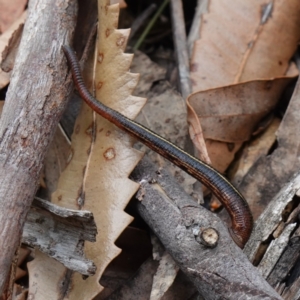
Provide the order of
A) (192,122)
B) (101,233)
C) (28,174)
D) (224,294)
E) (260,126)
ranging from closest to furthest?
(224,294)
(28,174)
(101,233)
(192,122)
(260,126)

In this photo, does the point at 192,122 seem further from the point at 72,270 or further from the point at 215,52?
the point at 72,270

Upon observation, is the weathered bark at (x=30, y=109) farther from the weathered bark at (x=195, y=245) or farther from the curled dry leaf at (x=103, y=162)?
the weathered bark at (x=195, y=245)

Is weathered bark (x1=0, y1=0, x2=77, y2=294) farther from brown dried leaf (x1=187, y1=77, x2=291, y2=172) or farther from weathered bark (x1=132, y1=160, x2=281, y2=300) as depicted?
brown dried leaf (x1=187, y1=77, x2=291, y2=172)

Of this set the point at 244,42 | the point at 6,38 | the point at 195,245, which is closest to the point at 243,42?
the point at 244,42

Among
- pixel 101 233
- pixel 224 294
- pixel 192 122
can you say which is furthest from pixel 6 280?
pixel 192 122

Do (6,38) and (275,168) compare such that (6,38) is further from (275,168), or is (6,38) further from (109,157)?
(275,168)

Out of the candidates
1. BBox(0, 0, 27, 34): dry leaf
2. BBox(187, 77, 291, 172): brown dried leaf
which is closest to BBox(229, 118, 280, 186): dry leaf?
BBox(187, 77, 291, 172): brown dried leaf
